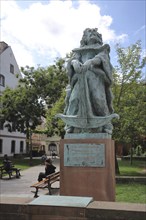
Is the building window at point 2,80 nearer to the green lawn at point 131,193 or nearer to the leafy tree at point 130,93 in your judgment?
the leafy tree at point 130,93

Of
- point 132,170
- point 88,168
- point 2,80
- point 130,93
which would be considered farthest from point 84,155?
point 2,80

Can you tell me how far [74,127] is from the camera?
6785 mm

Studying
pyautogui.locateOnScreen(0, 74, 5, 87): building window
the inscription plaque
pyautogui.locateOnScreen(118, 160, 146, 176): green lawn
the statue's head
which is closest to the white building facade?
pyautogui.locateOnScreen(0, 74, 5, 87): building window

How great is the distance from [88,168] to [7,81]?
1603 inches

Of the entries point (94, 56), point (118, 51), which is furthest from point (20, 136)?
point (94, 56)

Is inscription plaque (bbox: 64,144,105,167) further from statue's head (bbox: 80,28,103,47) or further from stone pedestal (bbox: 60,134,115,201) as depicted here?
statue's head (bbox: 80,28,103,47)

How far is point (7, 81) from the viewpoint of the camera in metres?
45.4

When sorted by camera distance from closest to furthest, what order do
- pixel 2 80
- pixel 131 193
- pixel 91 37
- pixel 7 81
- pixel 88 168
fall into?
1. pixel 88 168
2. pixel 91 37
3. pixel 131 193
4. pixel 2 80
5. pixel 7 81

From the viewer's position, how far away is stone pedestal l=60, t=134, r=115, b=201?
6125mm

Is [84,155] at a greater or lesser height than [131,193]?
greater

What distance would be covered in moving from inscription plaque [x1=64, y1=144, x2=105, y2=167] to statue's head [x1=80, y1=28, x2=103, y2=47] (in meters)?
2.42

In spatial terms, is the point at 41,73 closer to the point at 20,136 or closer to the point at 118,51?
the point at 118,51

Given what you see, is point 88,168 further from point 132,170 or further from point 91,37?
point 132,170

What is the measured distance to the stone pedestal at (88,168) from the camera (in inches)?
241
